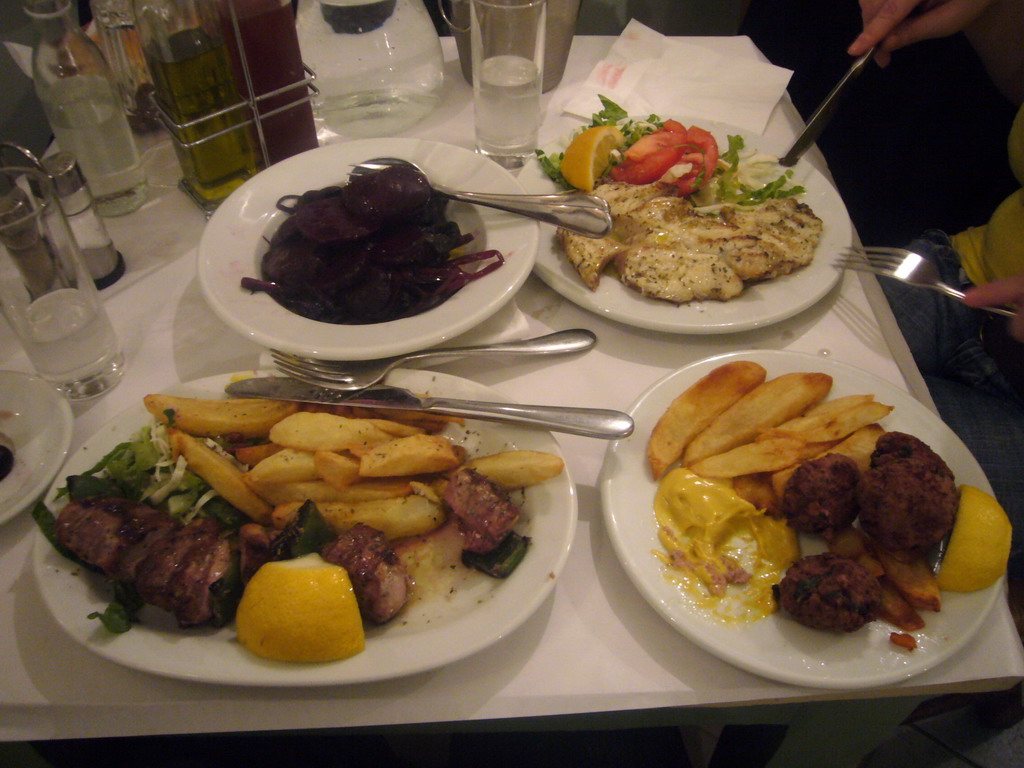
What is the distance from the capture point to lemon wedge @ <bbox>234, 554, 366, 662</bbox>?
936 mm

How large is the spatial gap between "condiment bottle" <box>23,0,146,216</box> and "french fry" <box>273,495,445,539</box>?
1212 millimetres

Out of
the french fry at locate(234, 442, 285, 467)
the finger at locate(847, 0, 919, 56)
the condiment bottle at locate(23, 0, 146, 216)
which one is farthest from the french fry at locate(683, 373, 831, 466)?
the condiment bottle at locate(23, 0, 146, 216)

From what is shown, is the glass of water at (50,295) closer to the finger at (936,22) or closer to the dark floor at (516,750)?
the dark floor at (516,750)

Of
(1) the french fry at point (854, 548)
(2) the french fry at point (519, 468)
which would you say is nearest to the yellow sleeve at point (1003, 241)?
(1) the french fry at point (854, 548)

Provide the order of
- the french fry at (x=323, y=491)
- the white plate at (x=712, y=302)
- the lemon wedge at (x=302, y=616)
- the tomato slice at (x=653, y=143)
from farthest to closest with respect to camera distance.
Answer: the tomato slice at (x=653, y=143) → the white plate at (x=712, y=302) → the french fry at (x=323, y=491) → the lemon wedge at (x=302, y=616)

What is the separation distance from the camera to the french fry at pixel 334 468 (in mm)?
1118

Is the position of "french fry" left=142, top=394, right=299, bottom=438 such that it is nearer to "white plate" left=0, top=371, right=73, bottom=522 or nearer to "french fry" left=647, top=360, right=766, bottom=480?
"white plate" left=0, top=371, right=73, bottom=522

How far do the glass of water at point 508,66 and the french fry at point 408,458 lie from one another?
3.81 feet

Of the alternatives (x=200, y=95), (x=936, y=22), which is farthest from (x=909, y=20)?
(x=200, y=95)

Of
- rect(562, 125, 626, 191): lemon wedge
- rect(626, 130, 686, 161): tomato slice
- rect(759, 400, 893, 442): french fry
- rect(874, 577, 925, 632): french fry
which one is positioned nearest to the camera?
rect(874, 577, 925, 632): french fry

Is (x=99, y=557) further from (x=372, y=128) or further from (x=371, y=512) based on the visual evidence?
(x=372, y=128)

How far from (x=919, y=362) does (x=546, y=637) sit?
4.84ft

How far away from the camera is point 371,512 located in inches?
44.1

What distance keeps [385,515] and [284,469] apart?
181 millimetres
